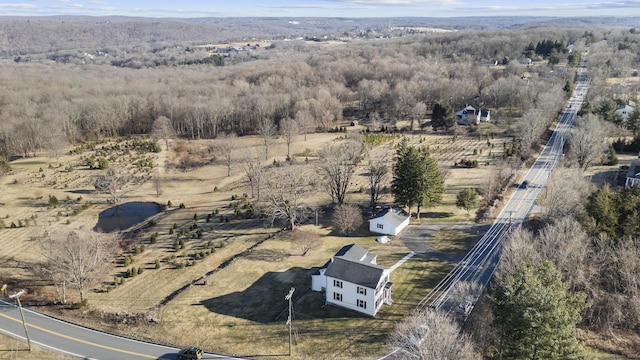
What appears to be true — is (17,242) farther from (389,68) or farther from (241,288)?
(389,68)

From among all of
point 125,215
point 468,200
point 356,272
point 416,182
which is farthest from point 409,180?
point 125,215

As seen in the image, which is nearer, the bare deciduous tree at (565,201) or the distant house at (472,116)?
the bare deciduous tree at (565,201)

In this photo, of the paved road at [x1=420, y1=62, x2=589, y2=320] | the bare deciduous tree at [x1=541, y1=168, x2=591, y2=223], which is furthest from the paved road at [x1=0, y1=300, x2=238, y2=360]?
the bare deciduous tree at [x1=541, y1=168, x2=591, y2=223]

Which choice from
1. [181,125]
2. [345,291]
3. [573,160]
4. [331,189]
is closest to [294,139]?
[181,125]

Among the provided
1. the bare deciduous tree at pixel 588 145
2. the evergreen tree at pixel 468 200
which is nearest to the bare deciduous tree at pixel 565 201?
the evergreen tree at pixel 468 200

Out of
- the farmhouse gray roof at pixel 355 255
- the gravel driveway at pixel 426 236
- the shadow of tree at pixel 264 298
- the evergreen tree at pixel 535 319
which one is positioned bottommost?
the shadow of tree at pixel 264 298

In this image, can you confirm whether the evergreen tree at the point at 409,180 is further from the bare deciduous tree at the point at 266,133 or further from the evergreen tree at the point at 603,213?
the bare deciduous tree at the point at 266,133

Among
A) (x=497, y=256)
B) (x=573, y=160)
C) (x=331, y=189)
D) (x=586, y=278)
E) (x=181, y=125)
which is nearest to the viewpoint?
(x=586, y=278)

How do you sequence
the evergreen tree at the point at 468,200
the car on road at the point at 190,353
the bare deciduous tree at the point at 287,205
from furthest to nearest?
the evergreen tree at the point at 468,200, the bare deciduous tree at the point at 287,205, the car on road at the point at 190,353
